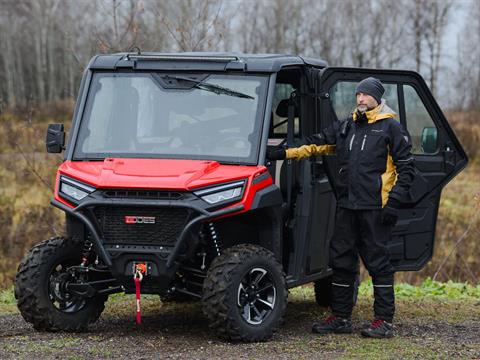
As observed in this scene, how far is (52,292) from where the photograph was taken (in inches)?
314

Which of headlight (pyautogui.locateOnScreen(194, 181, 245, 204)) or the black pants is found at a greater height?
headlight (pyautogui.locateOnScreen(194, 181, 245, 204))

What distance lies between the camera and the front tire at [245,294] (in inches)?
292

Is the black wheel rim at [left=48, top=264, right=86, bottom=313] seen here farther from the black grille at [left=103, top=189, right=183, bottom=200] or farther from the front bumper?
the black grille at [left=103, top=189, right=183, bottom=200]

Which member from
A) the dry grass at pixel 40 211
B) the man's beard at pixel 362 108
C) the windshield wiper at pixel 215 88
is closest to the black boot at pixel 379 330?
the man's beard at pixel 362 108

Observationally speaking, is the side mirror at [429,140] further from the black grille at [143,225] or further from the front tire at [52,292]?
the front tire at [52,292]

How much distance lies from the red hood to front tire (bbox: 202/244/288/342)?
57 centimetres

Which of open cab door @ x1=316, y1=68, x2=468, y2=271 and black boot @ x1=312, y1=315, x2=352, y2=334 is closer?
black boot @ x1=312, y1=315, x2=352, y2=334

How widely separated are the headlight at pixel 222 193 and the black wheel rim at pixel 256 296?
0.58 m

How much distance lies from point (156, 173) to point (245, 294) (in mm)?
1133

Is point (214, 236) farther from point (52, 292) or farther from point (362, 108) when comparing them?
point (362, 108)

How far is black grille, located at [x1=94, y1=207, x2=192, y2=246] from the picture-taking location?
7516 millimetres

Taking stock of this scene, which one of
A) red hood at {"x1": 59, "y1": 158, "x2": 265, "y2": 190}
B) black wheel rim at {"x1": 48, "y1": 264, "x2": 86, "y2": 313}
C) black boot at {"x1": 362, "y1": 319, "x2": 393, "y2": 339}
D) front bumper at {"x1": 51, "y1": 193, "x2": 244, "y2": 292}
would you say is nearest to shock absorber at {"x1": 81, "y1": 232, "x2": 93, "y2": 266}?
black wheel rim at {"x1": 48, "y1": 264, "x2": 86, "y2": 313}

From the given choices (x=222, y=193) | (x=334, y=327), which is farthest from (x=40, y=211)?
(x=222, y=193)

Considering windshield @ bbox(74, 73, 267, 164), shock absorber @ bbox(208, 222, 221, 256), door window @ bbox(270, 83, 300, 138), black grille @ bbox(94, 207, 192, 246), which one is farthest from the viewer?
door window @ bbox(270, 83, 300, 138)
